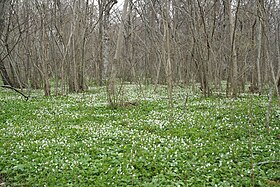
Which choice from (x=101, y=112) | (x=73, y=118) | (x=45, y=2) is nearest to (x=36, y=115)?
(x=73, y=118)

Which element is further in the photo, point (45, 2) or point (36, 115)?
point (45, 2)

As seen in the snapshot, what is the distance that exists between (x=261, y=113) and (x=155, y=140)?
4567 millimetres

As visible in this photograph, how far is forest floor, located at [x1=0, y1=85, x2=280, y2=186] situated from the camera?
5.62m

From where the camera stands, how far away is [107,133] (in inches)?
334

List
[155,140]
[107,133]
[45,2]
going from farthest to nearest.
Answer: [45,2]
[107,133]
[155,140]

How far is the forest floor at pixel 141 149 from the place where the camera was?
5.62 metres

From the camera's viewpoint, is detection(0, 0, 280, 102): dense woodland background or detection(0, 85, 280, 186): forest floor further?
detection(0, 0, 280, 102): dense woodland background

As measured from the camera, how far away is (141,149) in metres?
7.10

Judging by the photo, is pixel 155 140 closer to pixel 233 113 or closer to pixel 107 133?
pixel 107 133

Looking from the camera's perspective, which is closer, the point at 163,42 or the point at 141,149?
the point at 141,149

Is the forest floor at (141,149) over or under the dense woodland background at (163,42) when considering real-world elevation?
under

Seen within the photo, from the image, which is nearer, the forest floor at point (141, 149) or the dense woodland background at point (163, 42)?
the forest floor at point (141, 149)

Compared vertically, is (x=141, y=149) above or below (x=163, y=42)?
below

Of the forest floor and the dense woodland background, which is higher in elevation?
the dense woodland background
